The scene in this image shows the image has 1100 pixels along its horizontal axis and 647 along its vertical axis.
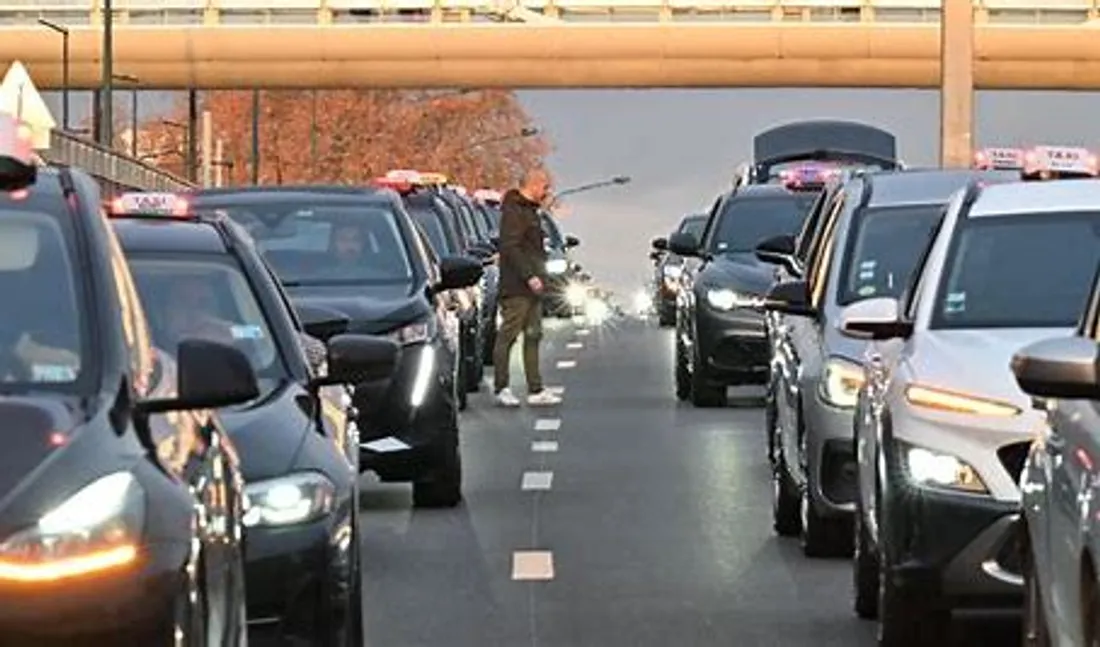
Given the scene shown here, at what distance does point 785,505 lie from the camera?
1545 cm

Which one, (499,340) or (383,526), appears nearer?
(383,526)

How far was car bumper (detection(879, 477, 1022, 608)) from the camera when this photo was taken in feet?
33.5

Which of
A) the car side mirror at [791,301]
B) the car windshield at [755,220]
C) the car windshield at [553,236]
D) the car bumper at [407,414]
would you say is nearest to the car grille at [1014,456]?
the car side mirror at [791,301]

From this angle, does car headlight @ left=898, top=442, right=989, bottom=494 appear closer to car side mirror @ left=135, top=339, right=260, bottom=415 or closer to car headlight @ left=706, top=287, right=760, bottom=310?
car side mirror @ left=135, top=339, right=260, bottom=415

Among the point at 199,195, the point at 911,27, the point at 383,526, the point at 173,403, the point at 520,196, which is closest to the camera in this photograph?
the point at 173,403

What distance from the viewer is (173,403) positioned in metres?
7.11

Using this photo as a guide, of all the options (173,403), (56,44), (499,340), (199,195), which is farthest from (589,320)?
(173,403)

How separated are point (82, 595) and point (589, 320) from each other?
42.1m

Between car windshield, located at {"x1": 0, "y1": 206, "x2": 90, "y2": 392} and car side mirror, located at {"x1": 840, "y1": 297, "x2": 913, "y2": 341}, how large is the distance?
477cm

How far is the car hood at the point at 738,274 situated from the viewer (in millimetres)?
24578

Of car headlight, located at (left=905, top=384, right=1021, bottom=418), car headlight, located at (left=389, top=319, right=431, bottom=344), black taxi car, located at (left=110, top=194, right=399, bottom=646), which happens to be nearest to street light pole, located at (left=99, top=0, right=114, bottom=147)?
car headlight, located at (left=389, top=319, right=431, bottom=344)

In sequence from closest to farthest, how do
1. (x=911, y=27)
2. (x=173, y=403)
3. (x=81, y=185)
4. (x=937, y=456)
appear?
(x=173, y=403), (x=81, y=185), (x=937, y=456), (x=911, y=27)

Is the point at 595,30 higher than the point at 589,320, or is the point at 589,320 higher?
the point at 595,30

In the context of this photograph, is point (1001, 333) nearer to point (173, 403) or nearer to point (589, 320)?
point (173, 403)
